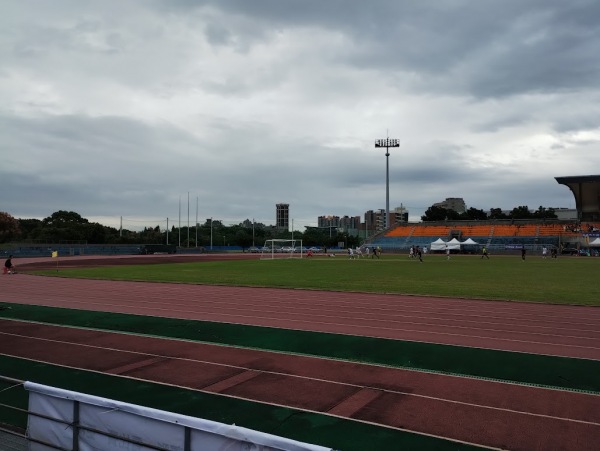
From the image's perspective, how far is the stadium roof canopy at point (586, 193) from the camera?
2670 inches

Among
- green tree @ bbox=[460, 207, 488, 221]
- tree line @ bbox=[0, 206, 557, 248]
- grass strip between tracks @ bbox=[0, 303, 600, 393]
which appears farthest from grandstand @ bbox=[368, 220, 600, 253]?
grass strip between tracks @ bbox=[0, 303, 600, 393]

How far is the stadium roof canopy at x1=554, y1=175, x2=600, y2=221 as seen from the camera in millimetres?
67812

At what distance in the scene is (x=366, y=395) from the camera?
6.95m

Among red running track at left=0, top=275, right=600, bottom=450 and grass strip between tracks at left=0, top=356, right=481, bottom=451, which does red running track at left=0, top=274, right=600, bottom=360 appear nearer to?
red running track at left=0, top=275, right=600, bottom=450

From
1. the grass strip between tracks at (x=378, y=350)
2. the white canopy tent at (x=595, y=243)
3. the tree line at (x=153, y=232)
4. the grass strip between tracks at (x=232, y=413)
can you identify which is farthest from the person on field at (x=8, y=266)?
the white canopy tent at (x=595, y=243)

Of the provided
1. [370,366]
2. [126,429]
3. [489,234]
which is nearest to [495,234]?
[489,234]

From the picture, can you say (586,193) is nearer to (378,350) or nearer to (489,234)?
(489,234)

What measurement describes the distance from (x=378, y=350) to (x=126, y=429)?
6.61 metres

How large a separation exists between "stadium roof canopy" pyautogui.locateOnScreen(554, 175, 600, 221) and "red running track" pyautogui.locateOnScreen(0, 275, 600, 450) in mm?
62878

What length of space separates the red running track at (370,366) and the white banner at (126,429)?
2931 millimetres

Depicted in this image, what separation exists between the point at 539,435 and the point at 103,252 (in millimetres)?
70565

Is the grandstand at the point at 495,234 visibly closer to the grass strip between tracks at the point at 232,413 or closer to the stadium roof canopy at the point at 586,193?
the stadium roof canopy at the point at 586,193

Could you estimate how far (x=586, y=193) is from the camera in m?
72.9

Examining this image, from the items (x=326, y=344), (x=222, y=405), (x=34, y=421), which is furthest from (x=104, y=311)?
(x=34, y=421)
